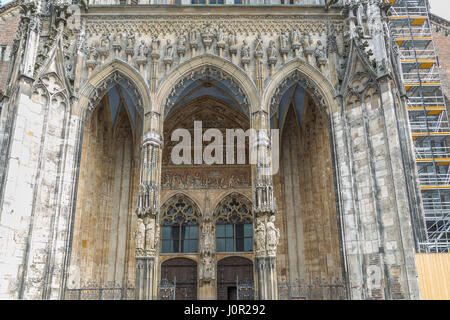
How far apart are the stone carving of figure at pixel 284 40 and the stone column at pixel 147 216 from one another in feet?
A: 17.6

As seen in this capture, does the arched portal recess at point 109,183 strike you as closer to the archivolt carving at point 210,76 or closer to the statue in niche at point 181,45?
the archivolt carving at point 210,76

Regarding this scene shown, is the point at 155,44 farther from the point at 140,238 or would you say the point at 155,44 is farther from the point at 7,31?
the point at 7,31

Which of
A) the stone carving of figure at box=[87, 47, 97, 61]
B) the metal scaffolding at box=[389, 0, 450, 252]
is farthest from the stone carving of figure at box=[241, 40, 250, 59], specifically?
the metal scaffolding at box=[389, 0, 450, 252]

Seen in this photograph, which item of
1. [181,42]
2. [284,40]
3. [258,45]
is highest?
[284,40]

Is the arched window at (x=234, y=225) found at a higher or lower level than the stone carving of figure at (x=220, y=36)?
lower

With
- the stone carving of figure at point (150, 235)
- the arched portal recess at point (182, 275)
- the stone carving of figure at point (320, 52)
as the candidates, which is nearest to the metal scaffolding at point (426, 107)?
the stone carving of figure at point (320, 52)

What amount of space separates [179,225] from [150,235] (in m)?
5.32

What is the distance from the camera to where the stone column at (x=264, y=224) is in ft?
40.7

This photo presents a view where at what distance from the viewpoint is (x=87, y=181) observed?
14.9 m

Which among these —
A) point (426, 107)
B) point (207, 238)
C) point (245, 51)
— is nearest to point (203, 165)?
point (207, 238)

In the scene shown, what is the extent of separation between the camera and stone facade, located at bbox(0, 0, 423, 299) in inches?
496

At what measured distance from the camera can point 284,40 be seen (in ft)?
50.0
